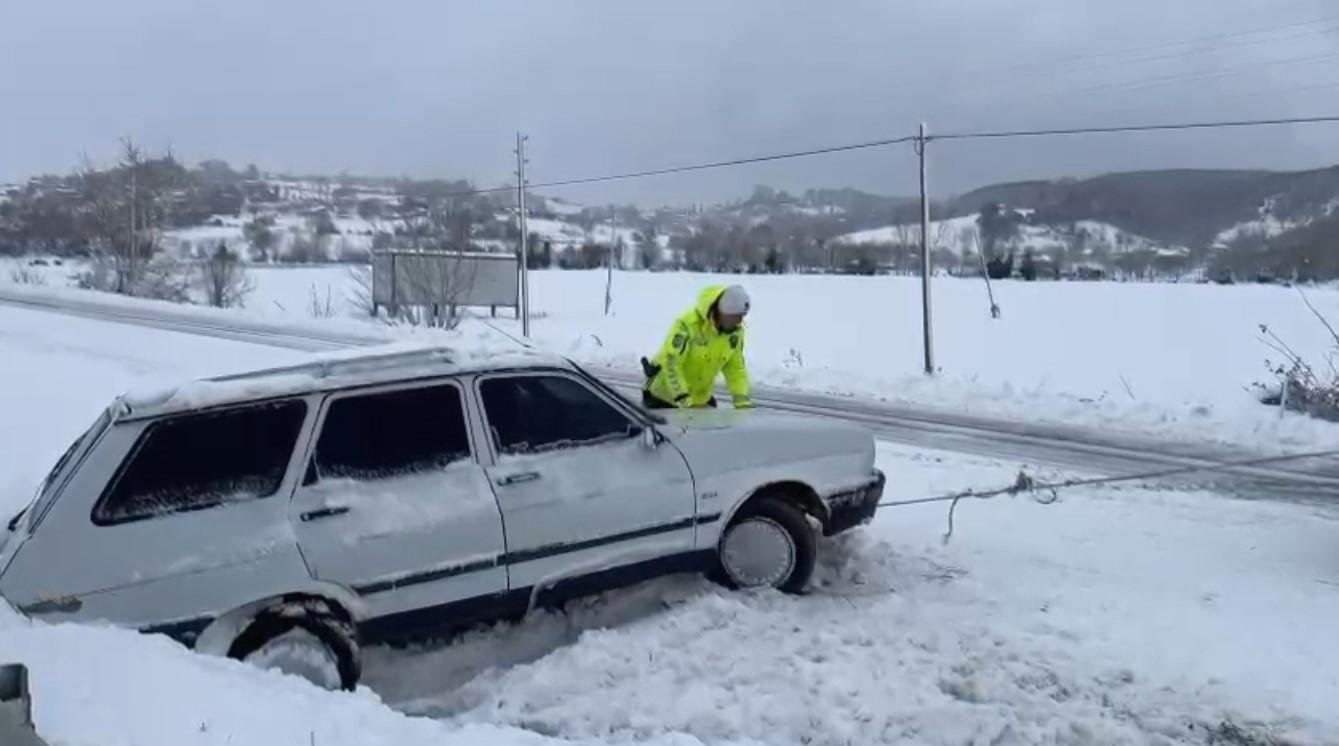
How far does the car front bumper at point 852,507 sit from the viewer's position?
652cm

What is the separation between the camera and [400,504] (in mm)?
5242

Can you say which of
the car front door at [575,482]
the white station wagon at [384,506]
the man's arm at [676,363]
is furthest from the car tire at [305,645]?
the man's arm at [676,363]

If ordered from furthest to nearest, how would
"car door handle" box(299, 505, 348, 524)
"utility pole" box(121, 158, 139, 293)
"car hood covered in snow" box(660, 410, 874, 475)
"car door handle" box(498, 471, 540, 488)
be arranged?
1. "utility pole" box(121, 158, 139, 293)
2. "car hood covered in snow" box(660, 410, 874, 475)
3. "car door handle" box(498, 471, 540, 488)
4. "car door handle" box(299, 505, 348, 524)

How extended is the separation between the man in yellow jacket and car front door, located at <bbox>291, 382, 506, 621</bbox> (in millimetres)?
2477

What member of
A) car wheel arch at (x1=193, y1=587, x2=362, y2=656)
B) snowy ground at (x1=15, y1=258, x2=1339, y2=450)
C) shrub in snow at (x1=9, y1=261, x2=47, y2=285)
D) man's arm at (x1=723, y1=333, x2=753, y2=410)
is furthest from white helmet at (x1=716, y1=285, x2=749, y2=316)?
shrub in snow at (x1=9, y1=261, x2=47, y2=285)

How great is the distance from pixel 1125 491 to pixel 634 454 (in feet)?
17.6

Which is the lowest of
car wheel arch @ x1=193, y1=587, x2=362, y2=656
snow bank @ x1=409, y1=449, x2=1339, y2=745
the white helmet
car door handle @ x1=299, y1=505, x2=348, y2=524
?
snow bank @ x1=409, y1=449, x2=1339, y2=745

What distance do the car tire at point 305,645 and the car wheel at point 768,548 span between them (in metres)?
2.07

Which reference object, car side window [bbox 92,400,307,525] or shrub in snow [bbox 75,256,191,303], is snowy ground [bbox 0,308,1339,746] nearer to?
car side window [bbox 92,400,307,525]

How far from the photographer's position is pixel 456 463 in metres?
5.46

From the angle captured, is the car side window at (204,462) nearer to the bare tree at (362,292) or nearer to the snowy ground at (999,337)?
the snowy ground at (999,337)

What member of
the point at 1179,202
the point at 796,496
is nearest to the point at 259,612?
the point at 796,496

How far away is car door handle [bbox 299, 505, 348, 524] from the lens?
16.5 feet

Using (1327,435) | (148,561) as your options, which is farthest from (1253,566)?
(1327,435)
